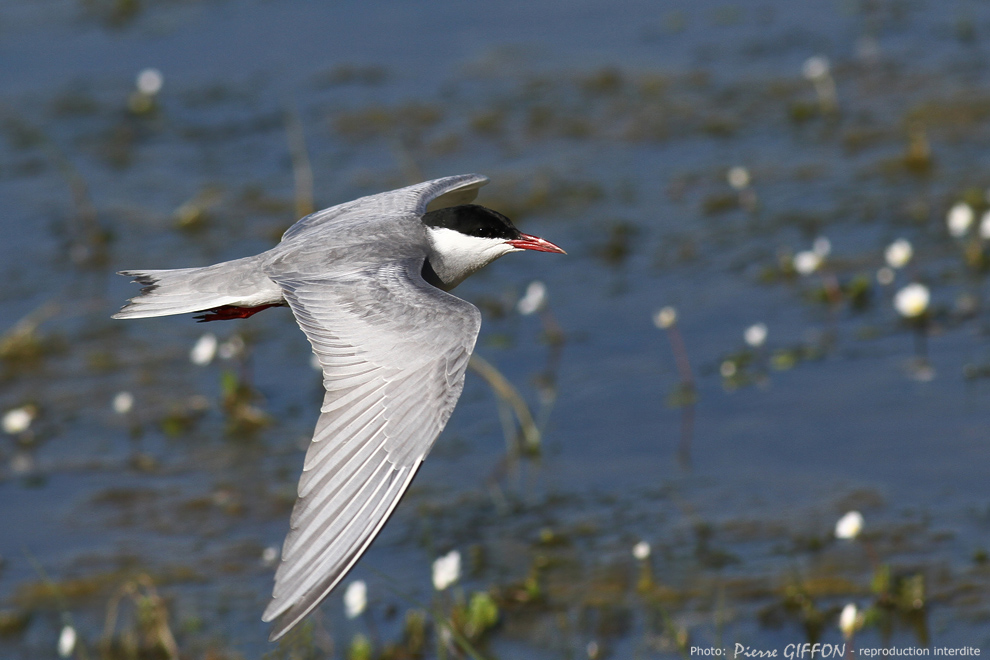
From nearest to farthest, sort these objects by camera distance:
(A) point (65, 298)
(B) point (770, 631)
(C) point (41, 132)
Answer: (B) point (770, 631) < (A) point (65, 298) < (C) point (41, 132)

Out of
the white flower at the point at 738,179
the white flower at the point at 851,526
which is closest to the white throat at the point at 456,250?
the white flower at the point at 851,526

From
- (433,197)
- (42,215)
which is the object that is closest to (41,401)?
(42,215)

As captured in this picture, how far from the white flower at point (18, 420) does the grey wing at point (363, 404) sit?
12.8 ft

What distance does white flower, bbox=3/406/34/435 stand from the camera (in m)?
8.17

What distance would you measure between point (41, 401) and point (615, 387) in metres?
3.49

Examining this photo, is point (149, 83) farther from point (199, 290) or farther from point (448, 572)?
point (199, 290)

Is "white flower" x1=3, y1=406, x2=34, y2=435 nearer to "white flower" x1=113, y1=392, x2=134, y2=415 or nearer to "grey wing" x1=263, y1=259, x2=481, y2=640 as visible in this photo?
"white flower" x1=113, y1=392, x2=134, y2=415

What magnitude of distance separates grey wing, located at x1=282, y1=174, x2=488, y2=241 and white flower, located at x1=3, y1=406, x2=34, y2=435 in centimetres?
324

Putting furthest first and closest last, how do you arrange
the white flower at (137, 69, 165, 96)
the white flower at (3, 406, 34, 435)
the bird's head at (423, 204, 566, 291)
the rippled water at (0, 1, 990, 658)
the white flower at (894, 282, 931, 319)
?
the white flower at (137, 69, 165, 96) → the white flower at (3, 406, 34, 435) → the white flower at (894, 282, 931, 319) → the rippled water at (0, 1, 990, 658) → the bird's head at (423, 204, 566, 291)

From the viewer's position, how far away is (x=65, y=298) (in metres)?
9.75

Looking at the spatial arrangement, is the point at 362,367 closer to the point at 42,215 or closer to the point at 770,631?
the point at 770,631

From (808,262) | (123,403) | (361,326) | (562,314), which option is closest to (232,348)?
(123,403)

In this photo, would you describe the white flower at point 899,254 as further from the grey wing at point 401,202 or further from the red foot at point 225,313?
the red foot at point 225,313

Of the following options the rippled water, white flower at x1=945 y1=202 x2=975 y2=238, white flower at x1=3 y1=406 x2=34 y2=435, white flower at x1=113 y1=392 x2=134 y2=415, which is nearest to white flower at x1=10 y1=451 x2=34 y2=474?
the rippled water
